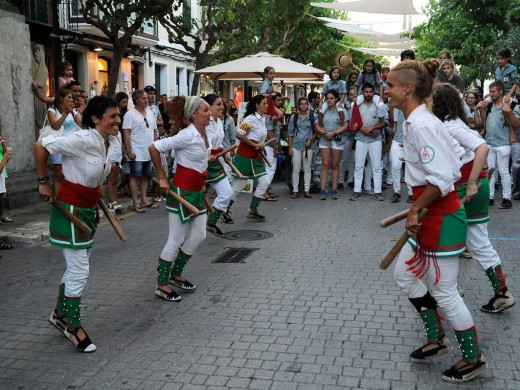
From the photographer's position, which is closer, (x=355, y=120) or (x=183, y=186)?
(x=183, y=186)

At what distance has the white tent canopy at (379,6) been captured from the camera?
18328 mm

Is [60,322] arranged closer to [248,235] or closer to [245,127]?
[248,235]

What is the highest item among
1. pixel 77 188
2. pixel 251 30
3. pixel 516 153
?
pixel 251 30

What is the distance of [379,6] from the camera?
18.7 m

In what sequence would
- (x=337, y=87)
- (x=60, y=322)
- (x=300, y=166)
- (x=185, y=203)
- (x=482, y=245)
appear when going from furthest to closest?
(x=337, y=87)
(x=300, y=166)
(x=185, y=203)
(x=482, y=245)
(x=60, y=322)

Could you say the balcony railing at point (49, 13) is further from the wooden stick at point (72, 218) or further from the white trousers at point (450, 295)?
the white trousers at point (450, 295)

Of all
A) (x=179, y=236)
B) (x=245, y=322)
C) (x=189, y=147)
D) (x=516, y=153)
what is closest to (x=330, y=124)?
(x=516, y=153)

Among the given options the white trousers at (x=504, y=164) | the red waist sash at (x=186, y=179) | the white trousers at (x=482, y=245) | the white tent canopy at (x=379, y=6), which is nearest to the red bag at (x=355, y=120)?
the white trousers at (x=504, y=164)

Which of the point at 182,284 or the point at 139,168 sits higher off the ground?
the point at 139,168

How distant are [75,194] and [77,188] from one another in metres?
0.05

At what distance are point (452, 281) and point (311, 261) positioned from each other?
3.24m

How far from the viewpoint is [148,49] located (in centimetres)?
2684

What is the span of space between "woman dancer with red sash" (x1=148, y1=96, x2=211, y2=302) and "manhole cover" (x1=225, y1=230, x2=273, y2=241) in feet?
7.83

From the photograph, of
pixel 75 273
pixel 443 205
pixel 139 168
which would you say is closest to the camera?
pixel 443 205
